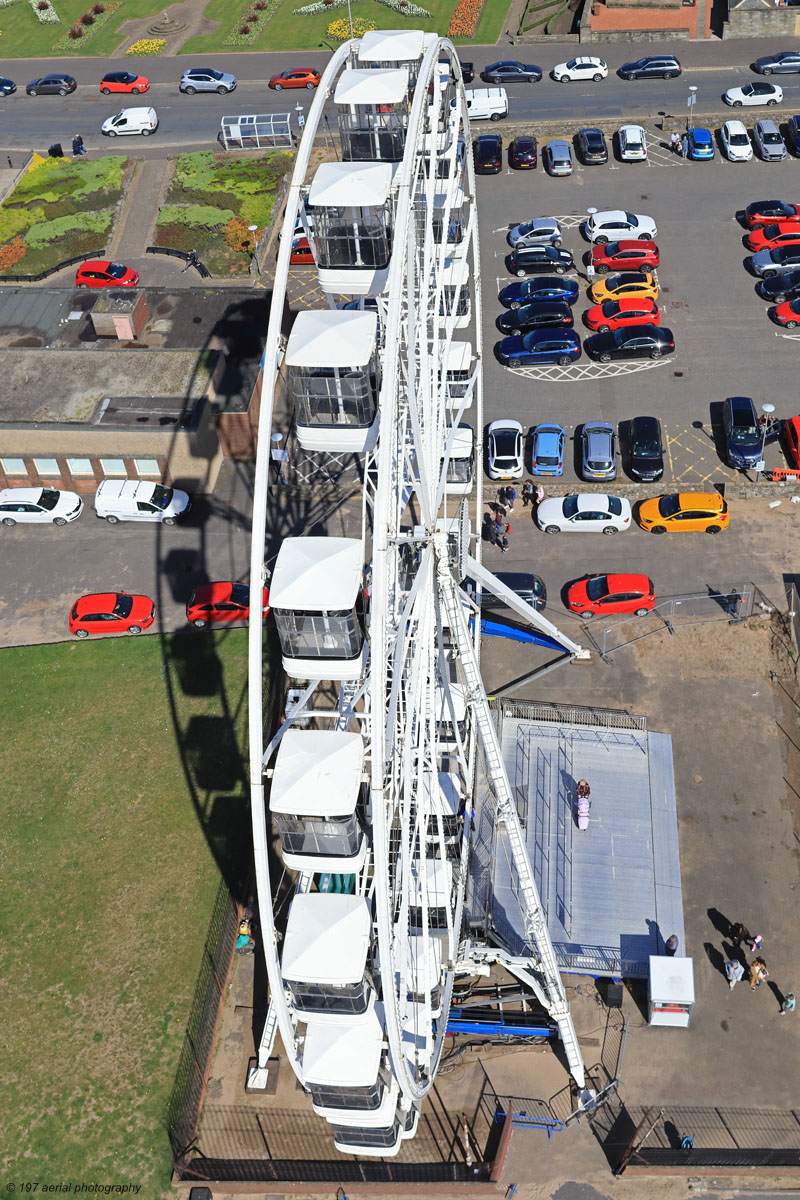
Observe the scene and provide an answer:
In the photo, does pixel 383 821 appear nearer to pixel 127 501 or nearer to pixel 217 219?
pixel 127 501

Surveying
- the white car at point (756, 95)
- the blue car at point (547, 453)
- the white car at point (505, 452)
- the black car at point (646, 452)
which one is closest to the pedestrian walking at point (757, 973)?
the black car at point (646, 452)

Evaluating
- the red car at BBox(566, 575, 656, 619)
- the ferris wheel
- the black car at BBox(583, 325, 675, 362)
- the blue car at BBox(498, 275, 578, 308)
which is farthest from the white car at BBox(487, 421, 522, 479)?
the ferris wheel

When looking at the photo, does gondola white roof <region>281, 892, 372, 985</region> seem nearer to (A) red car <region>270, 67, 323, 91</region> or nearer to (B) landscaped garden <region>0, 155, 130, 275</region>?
(B) landscaped garden <region>0, 155, 130, 275</region>

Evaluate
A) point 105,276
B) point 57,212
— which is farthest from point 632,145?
→ point 57,212

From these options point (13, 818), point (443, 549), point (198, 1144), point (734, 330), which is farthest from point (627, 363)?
point (198, 1144)

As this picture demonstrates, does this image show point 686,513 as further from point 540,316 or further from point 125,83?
point 125,83

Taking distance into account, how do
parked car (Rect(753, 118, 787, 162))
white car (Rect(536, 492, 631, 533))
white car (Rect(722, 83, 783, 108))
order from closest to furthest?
white car (Rect(536, 492, 631, 533)), parked car (Rect(753, 118, 787, 162)), white car (Rect(722, 83, 783, 108))
